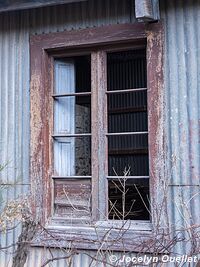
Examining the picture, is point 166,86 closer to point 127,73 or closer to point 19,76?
point 19,76

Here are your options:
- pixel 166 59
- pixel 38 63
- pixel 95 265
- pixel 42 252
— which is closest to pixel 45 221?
pixel 42 252

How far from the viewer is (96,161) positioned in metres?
5.19

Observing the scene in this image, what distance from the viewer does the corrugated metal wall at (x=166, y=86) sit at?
15.6 feet

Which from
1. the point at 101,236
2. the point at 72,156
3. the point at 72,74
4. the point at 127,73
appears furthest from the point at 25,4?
the point at 127,73

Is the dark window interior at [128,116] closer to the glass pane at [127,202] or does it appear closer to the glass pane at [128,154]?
the glass pane at [128,154]

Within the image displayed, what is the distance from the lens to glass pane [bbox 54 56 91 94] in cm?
558

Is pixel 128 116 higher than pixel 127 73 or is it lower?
lower

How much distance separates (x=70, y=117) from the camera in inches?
221

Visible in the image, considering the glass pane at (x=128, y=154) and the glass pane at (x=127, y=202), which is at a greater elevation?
the glass pane at (x=128, y=154)

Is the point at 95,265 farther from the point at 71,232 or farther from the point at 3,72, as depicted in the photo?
the point at 3,72

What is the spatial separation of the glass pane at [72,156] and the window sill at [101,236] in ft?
2.14

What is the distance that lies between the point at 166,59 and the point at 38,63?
1.46m

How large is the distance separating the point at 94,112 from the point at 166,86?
0.85 meters

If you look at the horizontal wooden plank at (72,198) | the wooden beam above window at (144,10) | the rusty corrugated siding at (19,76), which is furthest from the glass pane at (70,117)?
the wooden beam above window at (144,10)
